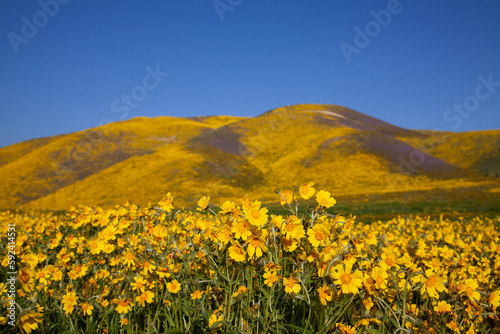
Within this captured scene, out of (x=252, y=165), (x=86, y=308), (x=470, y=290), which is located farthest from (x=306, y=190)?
(x=252, y=165)

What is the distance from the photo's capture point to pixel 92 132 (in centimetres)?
8006

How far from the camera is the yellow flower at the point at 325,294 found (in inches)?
86.8

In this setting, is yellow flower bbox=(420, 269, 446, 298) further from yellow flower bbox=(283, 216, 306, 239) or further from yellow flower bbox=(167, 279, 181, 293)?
yellow flower bbox=(167, 279, 181, 293)

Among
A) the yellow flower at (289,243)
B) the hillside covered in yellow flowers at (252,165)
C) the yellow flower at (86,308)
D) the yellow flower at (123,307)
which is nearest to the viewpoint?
the yellow flower at (289,243)

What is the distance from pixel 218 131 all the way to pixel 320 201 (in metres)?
63.4

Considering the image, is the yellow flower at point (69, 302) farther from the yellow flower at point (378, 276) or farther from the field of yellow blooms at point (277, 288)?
the yellow flower at point (378, 276)

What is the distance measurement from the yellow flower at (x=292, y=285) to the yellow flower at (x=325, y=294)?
0.61 feet

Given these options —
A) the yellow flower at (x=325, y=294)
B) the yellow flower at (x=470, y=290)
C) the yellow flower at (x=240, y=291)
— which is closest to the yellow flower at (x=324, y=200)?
the yellow flower at (x=325, y=294)

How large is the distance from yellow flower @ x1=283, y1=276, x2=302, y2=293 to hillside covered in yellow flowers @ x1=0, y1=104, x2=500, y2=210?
29.5m

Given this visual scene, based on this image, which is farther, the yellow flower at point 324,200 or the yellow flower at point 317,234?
the yellow flower at point 324,200

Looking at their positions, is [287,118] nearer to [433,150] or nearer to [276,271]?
[433,150]

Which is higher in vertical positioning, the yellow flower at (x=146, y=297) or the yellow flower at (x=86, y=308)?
the yellow flower at (x=146, y=297)

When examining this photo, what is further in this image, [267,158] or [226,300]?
[267,158]

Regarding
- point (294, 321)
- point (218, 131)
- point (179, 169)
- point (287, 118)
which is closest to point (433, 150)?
point (287, 118)
